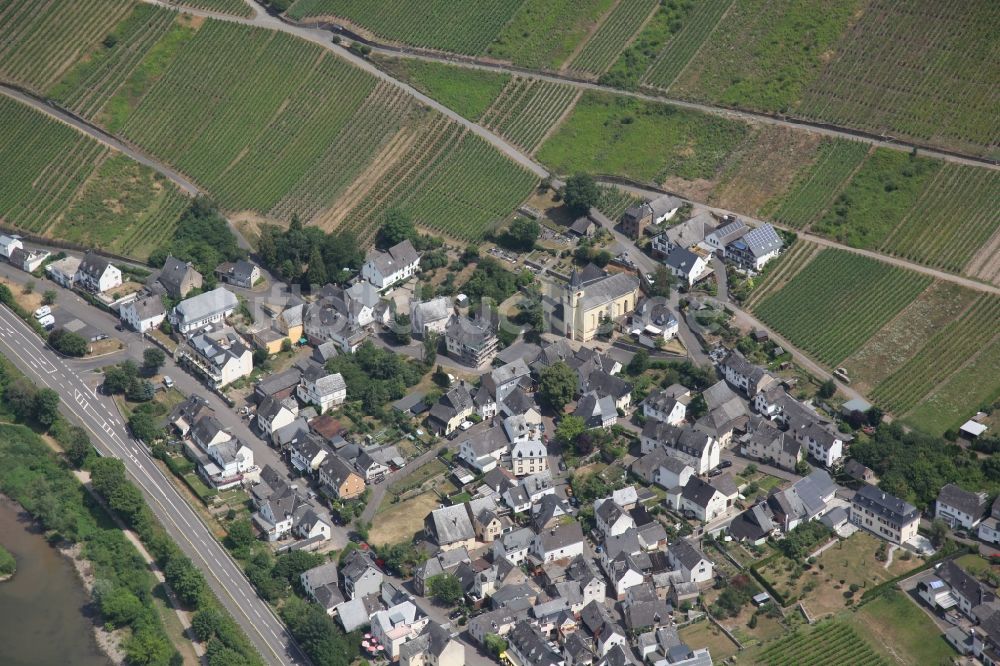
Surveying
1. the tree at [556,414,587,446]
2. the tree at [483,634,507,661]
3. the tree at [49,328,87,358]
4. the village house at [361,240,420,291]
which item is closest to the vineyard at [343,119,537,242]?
the village house at [361,240,420,291]

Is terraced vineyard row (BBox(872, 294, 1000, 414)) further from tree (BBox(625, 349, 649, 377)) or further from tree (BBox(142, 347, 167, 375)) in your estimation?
tree (BBox(142, 347, 167, 375))

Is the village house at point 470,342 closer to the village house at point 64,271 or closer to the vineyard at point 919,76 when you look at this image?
the village house at point 64,271

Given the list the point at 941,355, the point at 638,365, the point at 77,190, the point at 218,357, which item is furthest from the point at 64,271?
the point at 941,355

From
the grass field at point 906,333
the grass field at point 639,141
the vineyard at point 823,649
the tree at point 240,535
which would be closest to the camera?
the vineyard at point 823,649

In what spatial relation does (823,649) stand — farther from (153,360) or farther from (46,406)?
(46,406)

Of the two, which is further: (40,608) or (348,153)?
(348,153)

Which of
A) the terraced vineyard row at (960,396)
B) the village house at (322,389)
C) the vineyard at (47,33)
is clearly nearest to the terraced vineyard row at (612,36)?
the vineyard at (47,33)
